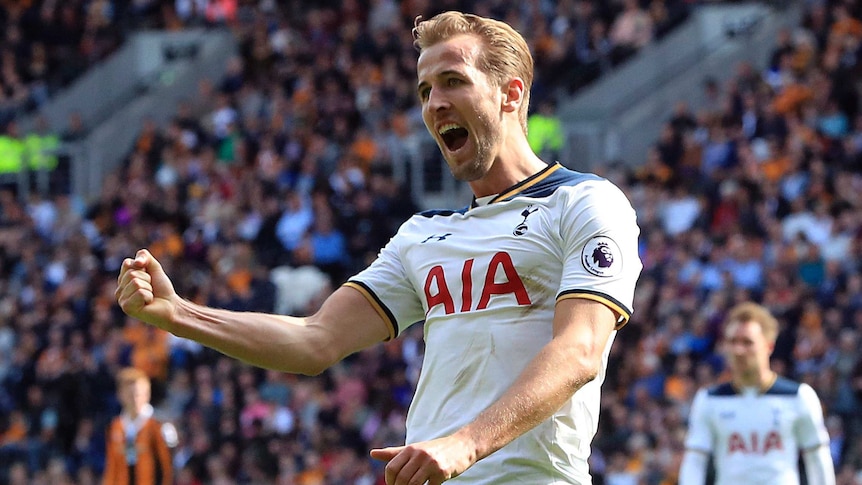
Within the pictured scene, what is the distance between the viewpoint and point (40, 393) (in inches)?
731

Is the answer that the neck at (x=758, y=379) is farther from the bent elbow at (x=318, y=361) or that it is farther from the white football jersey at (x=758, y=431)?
the bent elbow at (x=318, y=361)

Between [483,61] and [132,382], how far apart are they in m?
8.48

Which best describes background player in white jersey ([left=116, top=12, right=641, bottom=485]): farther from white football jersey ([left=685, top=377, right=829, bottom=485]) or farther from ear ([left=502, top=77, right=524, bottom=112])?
white football jersey ([left=685, top=377, right=829, bottom=485])

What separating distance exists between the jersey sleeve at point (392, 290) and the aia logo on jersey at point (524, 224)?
56 cm

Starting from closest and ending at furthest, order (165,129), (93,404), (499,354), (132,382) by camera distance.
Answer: (499,354), (132,382), (93,404), (165,129)

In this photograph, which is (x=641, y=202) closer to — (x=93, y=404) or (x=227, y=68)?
(x=93, y=404)

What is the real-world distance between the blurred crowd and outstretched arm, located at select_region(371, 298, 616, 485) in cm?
960

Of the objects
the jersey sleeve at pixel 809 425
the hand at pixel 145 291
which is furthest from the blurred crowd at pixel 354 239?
the hand at pixel 145 291

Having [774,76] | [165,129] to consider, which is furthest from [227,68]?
[774,76]

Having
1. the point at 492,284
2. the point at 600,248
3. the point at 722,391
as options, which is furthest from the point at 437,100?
the point at 722,391

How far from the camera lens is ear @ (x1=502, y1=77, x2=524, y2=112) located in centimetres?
473

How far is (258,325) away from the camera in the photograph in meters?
4.85

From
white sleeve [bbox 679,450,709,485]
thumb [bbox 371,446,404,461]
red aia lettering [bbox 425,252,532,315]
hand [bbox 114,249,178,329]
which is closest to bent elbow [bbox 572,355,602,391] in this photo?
red aia lettering [bbox 425,252,532,315]

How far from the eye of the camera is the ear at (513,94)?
473cm
